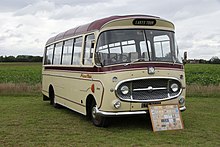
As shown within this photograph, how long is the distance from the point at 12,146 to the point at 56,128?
84.1 inches

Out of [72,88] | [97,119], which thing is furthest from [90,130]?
[72,88]

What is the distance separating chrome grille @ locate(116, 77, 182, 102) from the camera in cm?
918

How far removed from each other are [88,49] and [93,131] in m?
2.32

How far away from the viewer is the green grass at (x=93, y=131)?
323 inches

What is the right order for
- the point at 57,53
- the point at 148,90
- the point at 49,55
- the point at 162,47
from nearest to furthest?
the point at 148,90 → the point at 162,47 → the point at 57,53 → the point at 49,55

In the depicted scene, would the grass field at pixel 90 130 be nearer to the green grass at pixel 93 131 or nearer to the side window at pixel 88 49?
the green grass at pixel 93 131

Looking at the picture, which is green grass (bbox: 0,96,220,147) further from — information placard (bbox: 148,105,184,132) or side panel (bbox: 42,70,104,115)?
side panel (bbox: 42,70,104,115)

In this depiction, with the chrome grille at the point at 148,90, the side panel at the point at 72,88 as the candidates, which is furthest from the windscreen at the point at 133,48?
the side panel at the point at 72,88

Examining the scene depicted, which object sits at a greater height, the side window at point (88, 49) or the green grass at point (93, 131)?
the side window at point (88, 49)

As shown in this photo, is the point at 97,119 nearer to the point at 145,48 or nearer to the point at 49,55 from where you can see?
the point at 145,48

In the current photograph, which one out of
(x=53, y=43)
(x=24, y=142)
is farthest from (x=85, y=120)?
(x=53, y=43)

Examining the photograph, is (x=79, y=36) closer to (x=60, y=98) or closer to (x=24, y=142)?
(x=60, y=98)

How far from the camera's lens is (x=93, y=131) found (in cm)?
948

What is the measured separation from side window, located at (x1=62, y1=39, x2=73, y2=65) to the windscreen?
8.84ft
